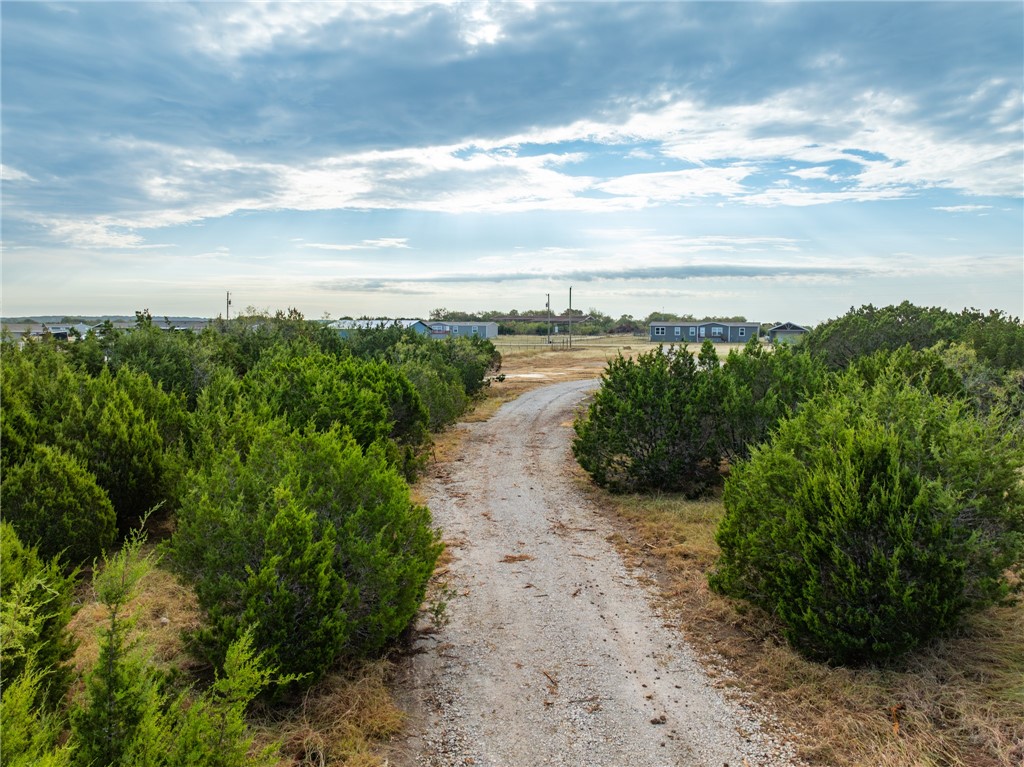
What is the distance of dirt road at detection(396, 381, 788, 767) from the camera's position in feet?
15.8

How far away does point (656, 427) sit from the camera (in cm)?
1194

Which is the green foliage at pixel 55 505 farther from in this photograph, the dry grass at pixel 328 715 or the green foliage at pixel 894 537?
the green foliage at pixel 894 537

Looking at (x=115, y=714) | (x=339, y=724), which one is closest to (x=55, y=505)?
(x=339, y=724)

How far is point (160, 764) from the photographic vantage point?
3270mm

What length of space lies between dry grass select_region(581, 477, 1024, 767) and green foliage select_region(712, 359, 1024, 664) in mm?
301

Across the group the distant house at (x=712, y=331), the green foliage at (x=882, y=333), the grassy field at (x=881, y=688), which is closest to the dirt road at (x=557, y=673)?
the grassy field at (x=881, y=688)

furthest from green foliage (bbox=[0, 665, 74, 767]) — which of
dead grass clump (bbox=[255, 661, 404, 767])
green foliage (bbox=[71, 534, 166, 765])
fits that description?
dead grass clump (bbox=[255, 661, 404, 767])

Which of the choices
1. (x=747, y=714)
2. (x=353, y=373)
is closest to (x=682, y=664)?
(x=747, y=714)

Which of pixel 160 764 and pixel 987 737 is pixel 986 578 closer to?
pixel 987 737

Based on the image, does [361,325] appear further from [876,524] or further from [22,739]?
[22,739]

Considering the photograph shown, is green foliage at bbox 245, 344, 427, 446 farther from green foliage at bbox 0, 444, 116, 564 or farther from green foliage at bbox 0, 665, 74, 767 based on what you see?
green foliage at bbox 0, 665, 74, 767

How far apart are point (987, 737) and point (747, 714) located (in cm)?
163

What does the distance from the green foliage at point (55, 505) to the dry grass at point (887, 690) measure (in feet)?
21.7

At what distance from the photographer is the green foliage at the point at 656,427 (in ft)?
38.8
